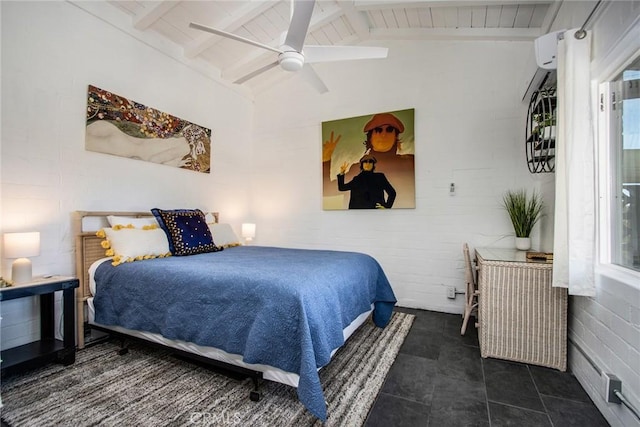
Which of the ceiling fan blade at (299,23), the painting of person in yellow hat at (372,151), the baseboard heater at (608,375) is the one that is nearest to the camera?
the baseboard heater at (608,375)

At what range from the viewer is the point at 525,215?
292 centimetres

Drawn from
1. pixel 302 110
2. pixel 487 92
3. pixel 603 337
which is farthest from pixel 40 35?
pixel 603 337

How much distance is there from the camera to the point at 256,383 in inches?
71.2

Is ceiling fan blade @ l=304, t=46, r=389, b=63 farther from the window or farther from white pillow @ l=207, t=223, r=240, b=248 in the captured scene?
white pillow @ l=207, t=223, r=240, b=248

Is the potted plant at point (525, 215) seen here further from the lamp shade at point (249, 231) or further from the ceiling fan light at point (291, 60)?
the lamp shade at point (249, 231)

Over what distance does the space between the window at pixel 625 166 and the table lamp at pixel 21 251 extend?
3.67 m

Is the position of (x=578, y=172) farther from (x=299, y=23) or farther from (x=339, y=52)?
(x=299, y=23)

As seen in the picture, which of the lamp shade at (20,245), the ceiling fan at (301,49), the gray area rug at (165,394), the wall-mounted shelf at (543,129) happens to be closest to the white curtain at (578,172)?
the wall-mounted shelf at (543,129)

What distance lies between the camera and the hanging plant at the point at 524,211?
291cm

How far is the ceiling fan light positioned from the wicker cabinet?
6.83 feet

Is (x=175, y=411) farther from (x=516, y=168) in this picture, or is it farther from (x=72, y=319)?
(x=516, y=168)

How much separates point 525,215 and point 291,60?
257 centimetres

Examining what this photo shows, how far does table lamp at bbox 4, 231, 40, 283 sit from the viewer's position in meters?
2.03

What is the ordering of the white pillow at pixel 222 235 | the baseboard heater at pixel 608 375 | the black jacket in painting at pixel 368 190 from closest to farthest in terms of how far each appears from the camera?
the baseboard heater at pixel 608 375 → the white pillow at pixel 222 235 → the black jacket in painting at pixel 368 190
